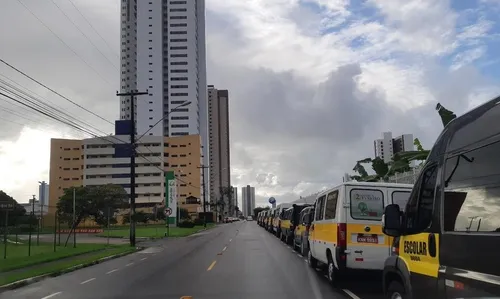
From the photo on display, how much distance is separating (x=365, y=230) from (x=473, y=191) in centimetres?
670

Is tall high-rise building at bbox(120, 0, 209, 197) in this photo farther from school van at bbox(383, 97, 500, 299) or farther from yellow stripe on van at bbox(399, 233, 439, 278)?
school van at bbox(383, 97, 500, 299)

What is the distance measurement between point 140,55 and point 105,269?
53.5m

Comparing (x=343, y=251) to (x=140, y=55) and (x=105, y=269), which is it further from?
(x=140, y=55)

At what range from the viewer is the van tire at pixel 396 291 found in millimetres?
5699

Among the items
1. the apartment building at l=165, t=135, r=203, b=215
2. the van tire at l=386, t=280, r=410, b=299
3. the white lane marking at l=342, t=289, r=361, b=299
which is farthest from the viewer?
the apartment building at l=165, t=135, r=203, b=215

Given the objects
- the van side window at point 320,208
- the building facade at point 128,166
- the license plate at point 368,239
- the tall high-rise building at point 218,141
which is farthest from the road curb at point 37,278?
the tall high-rise building at point 218,141

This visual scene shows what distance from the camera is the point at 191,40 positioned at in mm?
154875

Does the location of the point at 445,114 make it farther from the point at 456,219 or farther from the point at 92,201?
the point at 92,201

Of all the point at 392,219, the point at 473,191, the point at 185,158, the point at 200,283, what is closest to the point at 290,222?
the point at 200,283

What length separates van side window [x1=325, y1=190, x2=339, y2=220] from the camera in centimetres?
1157

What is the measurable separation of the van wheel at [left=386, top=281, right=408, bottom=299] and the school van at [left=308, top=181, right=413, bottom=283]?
4.49 m

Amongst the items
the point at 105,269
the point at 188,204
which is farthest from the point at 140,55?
the point at 188,204

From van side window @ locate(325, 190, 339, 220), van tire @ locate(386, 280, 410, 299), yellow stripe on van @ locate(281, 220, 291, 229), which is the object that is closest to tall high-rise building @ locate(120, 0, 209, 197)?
yellow stripe on van @ locate(281, 220, 291, 229)

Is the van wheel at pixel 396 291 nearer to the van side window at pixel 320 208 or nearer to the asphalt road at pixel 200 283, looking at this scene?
the asphalt road at pixel 200 283
